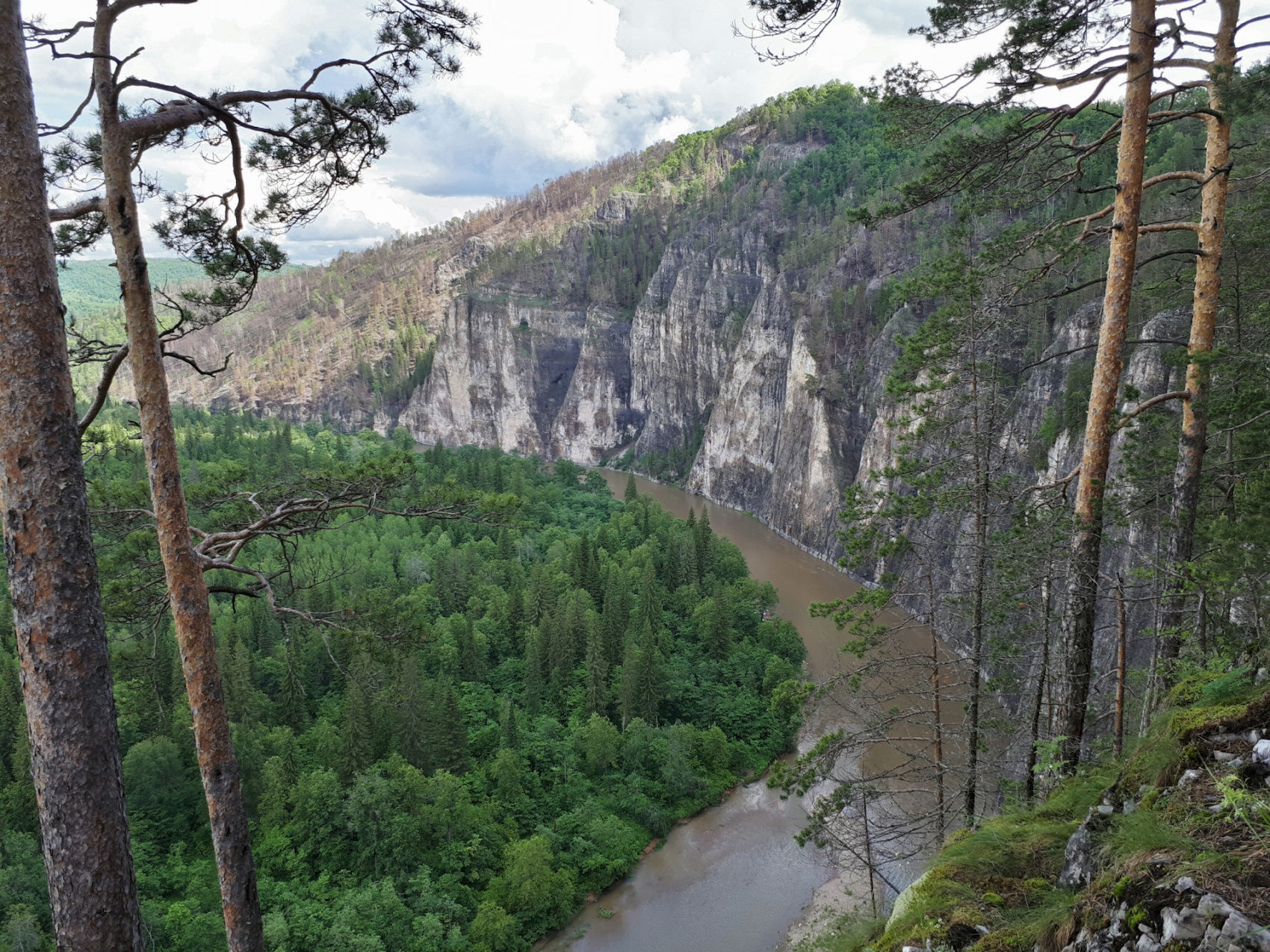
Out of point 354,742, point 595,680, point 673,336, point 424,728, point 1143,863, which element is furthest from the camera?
point 673,336

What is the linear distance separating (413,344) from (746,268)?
144ft

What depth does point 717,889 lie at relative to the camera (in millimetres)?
16875

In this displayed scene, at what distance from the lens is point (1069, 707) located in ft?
21.2

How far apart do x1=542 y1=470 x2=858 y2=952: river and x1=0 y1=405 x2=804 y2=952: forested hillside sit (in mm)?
561

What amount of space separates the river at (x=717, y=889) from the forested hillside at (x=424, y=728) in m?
0.56

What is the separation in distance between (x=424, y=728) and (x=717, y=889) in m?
7.98

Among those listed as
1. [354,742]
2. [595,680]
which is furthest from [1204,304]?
[595,680]

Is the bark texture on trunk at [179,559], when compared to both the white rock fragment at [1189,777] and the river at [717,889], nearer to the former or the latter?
the white rock fragment at [1189,777]

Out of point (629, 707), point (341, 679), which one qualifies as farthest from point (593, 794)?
point (341, 679)

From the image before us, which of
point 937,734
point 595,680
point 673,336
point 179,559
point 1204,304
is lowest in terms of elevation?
point 595,680

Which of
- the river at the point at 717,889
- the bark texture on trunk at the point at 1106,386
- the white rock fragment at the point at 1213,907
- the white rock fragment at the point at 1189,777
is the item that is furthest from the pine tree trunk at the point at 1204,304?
the river at the point at 717,889

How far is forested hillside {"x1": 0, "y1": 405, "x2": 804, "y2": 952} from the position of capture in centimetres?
682

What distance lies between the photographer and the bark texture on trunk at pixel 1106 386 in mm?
5832

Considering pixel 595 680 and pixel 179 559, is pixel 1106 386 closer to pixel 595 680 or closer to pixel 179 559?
pixel 179 559
